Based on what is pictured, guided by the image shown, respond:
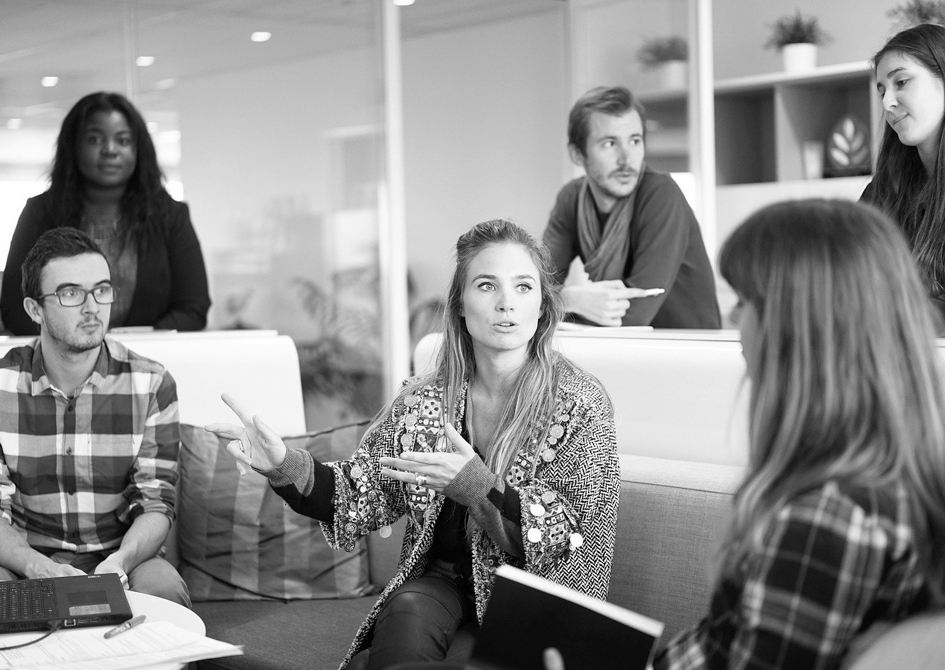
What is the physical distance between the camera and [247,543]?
2.65 metres

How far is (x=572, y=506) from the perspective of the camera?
1938 mm

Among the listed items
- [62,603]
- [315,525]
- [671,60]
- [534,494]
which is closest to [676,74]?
[671,60]

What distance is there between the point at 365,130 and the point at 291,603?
290cm

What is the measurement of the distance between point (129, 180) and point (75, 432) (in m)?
1.28

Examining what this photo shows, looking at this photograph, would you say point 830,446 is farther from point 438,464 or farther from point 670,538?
point 670,538

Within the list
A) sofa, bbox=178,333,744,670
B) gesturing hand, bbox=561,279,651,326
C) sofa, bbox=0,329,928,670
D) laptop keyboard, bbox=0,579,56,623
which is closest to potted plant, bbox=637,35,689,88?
gesturing hand, bbox=561,279,651,326

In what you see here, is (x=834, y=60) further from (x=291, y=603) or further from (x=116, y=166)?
(x=291, y=603)

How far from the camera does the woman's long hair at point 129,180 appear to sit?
3.45 m

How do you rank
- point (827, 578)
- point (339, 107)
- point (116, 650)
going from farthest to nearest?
1. point (339, 107)
2. point (116, 650)
3. point (827, 578)

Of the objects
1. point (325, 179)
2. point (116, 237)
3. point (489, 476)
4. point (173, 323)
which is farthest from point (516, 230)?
point (325, 179)

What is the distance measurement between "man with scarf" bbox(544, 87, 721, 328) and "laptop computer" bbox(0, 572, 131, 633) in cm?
138

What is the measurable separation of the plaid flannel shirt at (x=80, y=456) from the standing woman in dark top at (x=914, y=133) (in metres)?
1.67

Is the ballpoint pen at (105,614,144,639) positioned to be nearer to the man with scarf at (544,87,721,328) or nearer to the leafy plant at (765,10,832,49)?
the man with scarf at (544,87,721,328)

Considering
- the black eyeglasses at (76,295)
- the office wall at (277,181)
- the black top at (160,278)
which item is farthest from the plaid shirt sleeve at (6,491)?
the office wall at (277,181)
